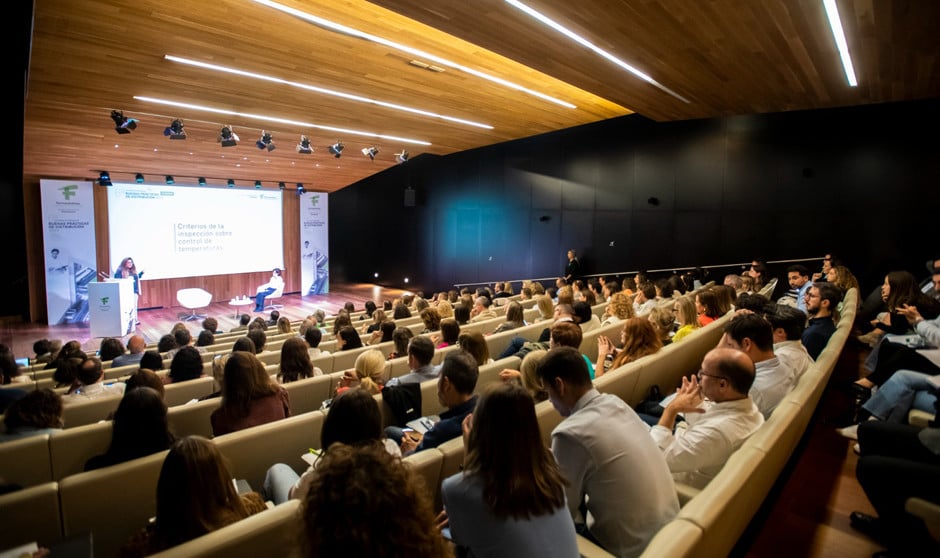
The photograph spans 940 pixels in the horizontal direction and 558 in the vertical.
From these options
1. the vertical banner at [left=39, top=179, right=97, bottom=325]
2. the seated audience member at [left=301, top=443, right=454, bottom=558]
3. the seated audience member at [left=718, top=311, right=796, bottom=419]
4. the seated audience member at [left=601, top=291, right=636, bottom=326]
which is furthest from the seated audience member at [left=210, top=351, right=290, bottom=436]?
the vertical banner at [left=39, top=179, right=97, bottom=325]

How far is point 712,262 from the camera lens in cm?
921

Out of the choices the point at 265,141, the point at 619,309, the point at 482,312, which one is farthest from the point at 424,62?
the point at 265,141

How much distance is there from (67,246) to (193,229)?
8.64 ft

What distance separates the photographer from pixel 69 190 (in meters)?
10.6

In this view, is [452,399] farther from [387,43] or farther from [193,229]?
[193,229]

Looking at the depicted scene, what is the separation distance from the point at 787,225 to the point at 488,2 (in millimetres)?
7003

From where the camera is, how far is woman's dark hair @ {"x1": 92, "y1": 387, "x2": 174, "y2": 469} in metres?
2.16

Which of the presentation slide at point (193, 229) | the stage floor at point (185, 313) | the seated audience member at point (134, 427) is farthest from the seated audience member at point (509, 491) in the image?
the presentation slide at point (193, 229)

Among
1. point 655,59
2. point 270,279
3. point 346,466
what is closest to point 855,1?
point 655,59

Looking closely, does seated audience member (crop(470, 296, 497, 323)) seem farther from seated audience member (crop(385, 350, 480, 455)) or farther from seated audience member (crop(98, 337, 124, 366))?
seated audience member (crop(98, 337, 124, 366))

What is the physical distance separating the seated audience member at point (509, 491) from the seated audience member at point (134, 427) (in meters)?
1.56

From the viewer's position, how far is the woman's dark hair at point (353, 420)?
190 centimetres

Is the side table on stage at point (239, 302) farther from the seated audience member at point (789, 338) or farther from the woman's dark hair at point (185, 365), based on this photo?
the seated audience member at point (789, 338)

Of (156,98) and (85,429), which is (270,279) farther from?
(85,429)
